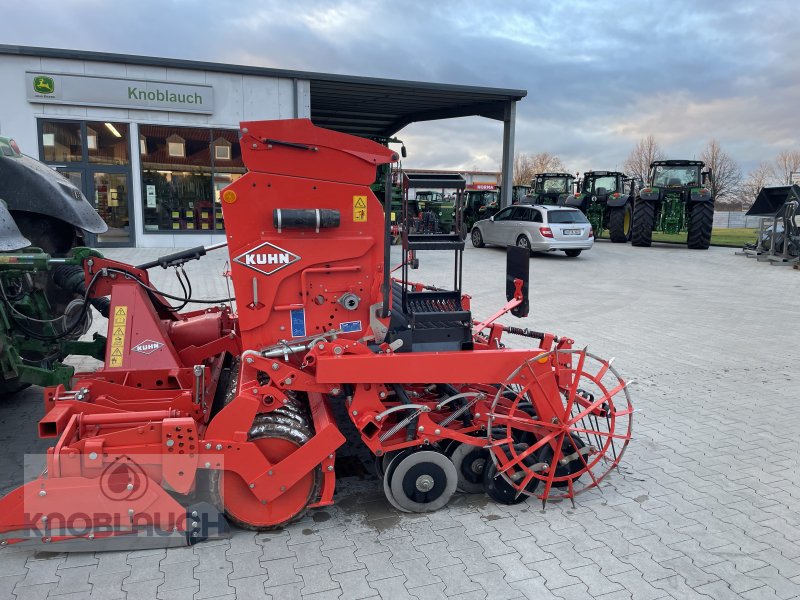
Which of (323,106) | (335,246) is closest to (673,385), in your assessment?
(335,246)

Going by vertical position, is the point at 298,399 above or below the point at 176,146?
below

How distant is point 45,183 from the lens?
4727 mm

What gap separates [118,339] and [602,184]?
2191cm

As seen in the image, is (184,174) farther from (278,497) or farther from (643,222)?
(278,497)

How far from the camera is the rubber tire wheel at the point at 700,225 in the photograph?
755 inches

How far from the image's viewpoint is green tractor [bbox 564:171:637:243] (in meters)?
21.5

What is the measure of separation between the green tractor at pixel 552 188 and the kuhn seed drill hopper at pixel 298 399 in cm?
2104

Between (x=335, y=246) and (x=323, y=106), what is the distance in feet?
65.3

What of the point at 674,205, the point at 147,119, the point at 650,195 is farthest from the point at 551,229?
the point at 147,119

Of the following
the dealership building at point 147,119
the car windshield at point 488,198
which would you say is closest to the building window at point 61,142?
the dealership building at point 147,119

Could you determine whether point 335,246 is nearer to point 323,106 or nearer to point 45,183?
point 45,183

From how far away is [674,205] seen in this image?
66.7ft

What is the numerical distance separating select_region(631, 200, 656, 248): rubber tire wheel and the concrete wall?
447 inches

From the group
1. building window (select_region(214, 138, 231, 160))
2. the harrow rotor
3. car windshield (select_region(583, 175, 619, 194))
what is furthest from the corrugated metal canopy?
the harrow rotor
